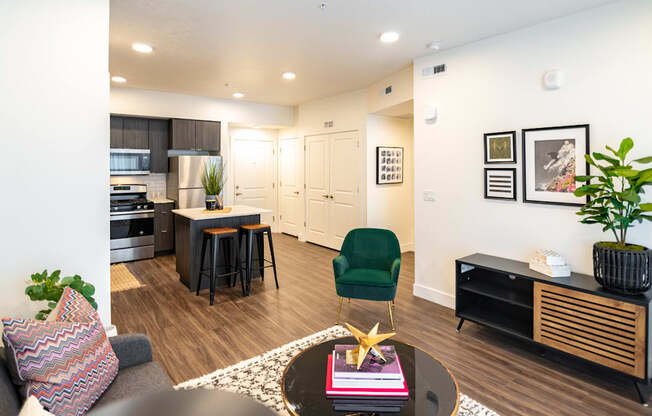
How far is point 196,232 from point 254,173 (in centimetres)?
371

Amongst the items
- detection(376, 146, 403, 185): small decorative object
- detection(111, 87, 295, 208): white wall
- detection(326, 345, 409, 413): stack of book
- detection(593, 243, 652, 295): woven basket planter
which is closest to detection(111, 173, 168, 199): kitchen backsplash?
detection(111, 87, 295, 208): white wall

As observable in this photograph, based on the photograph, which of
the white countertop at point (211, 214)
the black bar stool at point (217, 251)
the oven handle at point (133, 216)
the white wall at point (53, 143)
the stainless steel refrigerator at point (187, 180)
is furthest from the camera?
the stainless steel refrigerator at point (187, 180)

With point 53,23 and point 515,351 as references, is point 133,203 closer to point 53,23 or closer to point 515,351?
point 53,23

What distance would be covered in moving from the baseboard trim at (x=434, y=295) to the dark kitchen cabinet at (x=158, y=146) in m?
4.73

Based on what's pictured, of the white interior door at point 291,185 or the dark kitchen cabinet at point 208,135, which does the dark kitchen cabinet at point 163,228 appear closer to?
the dark kitchen cabinet at point 208,135

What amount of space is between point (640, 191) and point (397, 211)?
4.01 metres

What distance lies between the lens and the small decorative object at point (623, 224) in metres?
2.32

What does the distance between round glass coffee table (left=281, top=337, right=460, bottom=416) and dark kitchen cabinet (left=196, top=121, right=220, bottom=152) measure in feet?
17.0

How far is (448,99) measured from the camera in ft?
12.4

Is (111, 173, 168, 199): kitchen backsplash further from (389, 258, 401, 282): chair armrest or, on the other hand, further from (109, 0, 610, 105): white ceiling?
(389, 258, 401, 282): chair armrest

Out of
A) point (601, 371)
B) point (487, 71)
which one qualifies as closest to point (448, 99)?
point (487, 71)

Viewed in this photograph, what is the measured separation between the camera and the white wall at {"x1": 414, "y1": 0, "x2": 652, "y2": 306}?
2639mm

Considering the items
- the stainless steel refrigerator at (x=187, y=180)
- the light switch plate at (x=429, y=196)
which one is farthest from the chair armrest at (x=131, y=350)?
the stainless steel refrigerator at (x=187, y=180)

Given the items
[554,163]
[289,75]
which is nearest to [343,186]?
[289,75]
